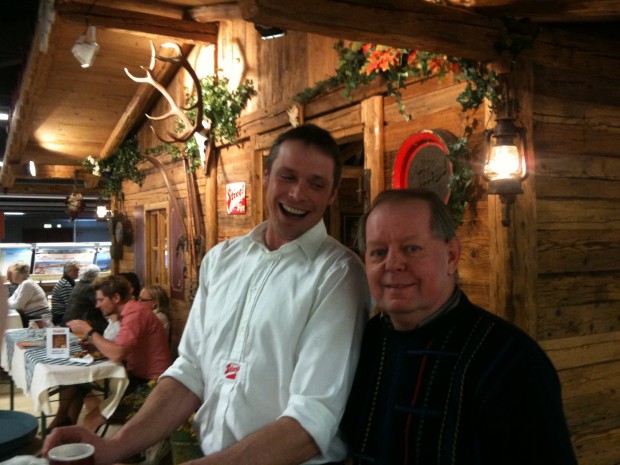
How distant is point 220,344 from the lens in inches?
71.5

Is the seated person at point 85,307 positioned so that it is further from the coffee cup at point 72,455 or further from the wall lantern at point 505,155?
the coffee cup at point 72,455

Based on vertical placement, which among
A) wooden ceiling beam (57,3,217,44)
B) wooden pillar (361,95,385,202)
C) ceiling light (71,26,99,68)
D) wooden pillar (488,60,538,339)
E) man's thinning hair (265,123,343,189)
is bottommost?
wooden pillar (488,60,538,339)

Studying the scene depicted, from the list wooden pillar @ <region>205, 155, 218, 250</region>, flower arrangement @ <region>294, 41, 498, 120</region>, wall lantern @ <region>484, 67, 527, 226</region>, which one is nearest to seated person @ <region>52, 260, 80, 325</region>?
wooden pillar @ <region>205, 155, 218, 250</region>

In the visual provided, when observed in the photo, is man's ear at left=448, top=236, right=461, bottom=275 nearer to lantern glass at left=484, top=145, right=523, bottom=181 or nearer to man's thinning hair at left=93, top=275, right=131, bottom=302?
lantern glass at left=484, top=145, right=523, bottom=181

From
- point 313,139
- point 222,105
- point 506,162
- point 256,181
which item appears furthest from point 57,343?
point 313,139

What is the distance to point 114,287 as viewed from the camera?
569 cm

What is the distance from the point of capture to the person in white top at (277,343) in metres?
1.54

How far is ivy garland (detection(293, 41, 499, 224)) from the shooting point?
3.25m

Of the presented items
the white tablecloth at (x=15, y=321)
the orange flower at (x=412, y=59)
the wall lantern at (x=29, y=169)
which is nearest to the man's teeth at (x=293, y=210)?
the orange flower at (x=412, y=59)

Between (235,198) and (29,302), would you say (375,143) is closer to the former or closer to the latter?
(235,198)

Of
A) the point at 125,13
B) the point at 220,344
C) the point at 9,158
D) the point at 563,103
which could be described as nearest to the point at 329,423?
the point at 220,344

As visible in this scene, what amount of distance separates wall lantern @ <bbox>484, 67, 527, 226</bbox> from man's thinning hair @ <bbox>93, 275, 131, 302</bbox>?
380 centimetres

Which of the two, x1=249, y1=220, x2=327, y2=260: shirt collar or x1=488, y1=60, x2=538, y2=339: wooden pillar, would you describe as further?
x1=488, y1=60, x2=538, y2=339: wooden pillar

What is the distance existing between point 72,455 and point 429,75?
2926 millimetres
